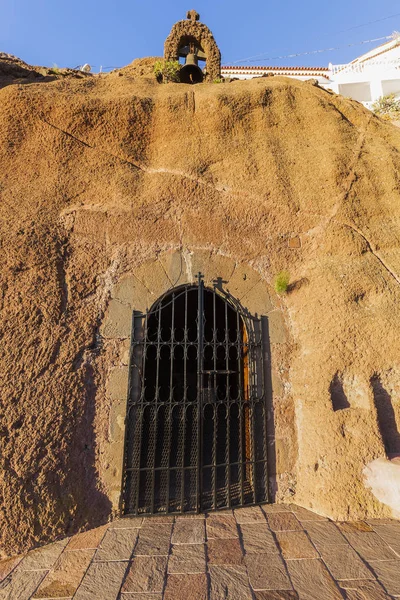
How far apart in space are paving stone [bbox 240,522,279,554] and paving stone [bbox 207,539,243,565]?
0.08 meters

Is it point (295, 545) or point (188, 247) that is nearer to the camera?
point (295, 545)

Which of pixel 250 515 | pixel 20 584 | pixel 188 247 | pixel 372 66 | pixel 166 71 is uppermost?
pixel 372 66

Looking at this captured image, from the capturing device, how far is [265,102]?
15.8ft

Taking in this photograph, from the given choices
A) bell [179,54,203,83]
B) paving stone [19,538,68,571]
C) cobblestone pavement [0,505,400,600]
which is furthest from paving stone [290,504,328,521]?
bell [179,54,203,83]

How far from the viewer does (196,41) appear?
708 centimetres

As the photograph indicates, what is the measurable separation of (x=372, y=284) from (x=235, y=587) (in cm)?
300

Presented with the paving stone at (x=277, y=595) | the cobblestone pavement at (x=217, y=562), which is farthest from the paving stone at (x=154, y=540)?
the paving stone at (x=277, y=595)

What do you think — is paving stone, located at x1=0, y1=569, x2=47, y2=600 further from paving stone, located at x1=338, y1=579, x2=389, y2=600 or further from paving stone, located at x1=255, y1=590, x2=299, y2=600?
paving stone, located at x1=338, y1=579, x2=389, y2=600

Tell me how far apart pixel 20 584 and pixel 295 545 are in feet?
6.46

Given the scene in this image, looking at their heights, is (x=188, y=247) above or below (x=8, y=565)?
above

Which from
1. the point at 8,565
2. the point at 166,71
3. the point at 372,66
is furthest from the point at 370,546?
the point at 372,66

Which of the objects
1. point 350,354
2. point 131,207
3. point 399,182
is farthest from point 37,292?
point 399,182

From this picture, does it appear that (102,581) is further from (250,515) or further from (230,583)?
(250,515)

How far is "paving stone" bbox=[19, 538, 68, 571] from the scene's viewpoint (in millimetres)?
2635
